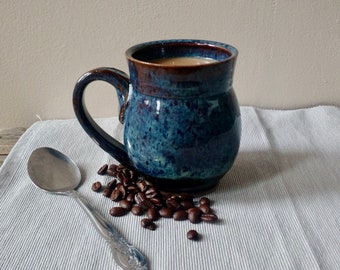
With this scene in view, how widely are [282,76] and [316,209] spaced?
1.29 feet

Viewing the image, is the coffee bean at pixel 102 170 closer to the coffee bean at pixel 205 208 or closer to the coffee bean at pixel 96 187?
the coffee bean at pixel 96 187

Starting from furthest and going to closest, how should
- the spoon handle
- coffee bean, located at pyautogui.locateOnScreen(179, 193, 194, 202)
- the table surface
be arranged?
the table surface
coffee bean, located at pyautogui.locateOnScreen(179, 193, 194, 202)
the spoon handle

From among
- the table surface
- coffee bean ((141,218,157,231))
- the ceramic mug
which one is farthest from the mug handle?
the table surface

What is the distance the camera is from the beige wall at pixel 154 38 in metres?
0.77

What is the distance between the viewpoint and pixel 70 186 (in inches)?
22.6

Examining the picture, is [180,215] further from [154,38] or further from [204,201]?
[154,38]

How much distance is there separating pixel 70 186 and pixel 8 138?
32 cm

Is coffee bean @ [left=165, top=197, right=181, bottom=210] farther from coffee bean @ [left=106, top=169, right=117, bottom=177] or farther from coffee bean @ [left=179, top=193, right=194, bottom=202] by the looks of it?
coffee bean @ [left=106, top=169, right=117, bottom=177]

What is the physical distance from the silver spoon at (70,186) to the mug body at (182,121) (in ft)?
0.29

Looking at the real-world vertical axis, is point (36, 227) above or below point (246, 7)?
below

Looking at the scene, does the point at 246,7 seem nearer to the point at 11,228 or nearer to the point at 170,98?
the point at 170,98

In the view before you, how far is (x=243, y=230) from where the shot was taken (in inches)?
18.7

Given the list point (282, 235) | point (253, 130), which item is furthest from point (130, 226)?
point (253, 130)

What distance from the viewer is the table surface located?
756 mm
